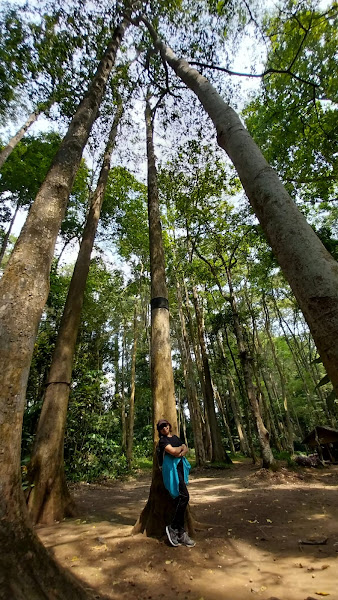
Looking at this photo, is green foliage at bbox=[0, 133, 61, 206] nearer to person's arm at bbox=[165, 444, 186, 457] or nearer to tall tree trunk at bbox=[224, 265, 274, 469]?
tall tree trunk at bbox=[224, 265, 274, 469]

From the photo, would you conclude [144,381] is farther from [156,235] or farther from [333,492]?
[156,235]

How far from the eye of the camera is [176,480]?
3.30 metres

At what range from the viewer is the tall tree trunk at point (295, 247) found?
50.6 inches

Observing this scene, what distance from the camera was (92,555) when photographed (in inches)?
117

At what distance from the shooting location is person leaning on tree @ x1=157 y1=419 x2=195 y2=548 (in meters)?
3.25

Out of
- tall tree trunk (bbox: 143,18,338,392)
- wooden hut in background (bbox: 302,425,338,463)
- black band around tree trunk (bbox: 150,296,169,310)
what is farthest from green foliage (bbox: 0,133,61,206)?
wooden hut in background (bbox: 302,425,338,463)

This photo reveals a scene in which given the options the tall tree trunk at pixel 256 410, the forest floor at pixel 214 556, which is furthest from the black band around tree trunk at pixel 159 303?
the tall tree trunk at pixel 256 410

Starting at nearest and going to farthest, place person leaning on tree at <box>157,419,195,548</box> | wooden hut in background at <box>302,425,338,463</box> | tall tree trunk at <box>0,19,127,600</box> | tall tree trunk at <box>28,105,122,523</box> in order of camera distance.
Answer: tall tree trunk at <box>0,19,127,600</box>
person leaning on tree at <box>157,419,195,548</box>
tall tree trunk at <box>28,105,122,523</box>
wooden hut in background at <box>302,425,338,463</box>

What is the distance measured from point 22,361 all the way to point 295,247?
1.95m

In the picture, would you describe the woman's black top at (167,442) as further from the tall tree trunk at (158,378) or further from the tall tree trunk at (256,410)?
the tall tree trunk at (256,410)

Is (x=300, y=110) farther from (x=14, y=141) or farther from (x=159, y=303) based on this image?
(x=14, y=141)

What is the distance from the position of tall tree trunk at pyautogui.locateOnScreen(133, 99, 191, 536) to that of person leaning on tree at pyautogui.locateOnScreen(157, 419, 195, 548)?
0.54 ft

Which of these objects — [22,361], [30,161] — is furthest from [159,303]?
[30,161]

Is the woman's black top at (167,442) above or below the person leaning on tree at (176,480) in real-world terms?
above
